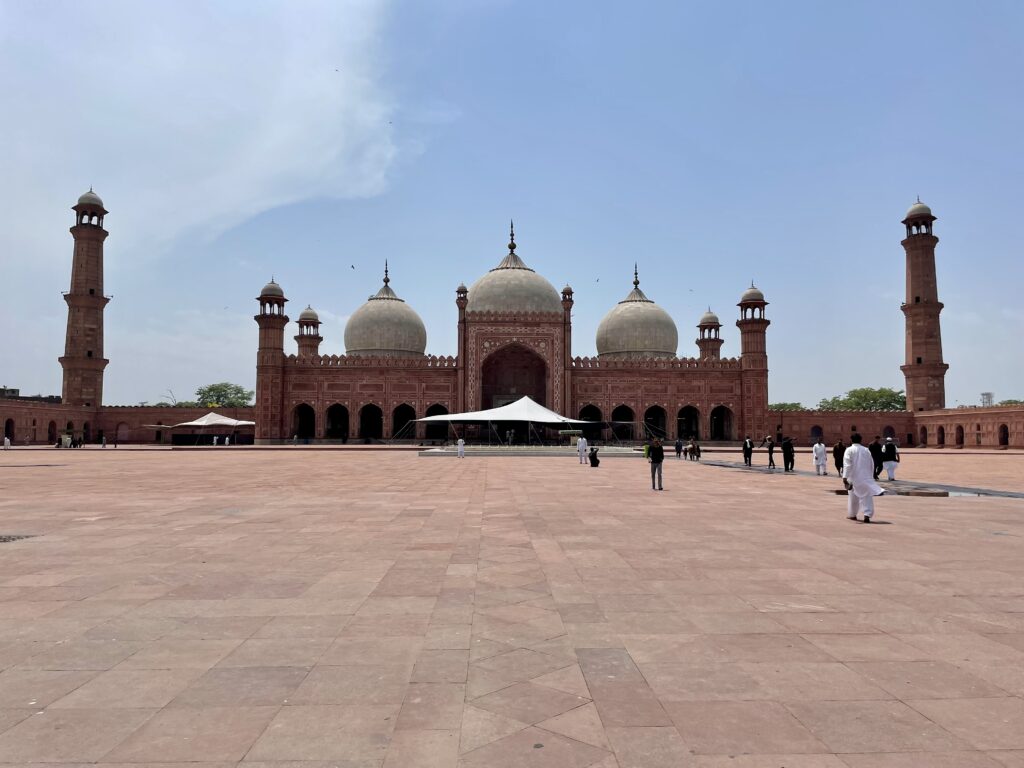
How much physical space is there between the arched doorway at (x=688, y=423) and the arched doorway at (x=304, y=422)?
2118 cm

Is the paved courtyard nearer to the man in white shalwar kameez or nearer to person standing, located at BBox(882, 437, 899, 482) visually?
the man in white shalwar kameez

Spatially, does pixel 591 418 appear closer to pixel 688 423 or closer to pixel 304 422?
pixel 688 423

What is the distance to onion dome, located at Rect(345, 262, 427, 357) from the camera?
144 feet

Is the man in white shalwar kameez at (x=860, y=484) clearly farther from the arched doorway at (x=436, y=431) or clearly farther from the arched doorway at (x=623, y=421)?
the arched doorway at (x=436, y=431)

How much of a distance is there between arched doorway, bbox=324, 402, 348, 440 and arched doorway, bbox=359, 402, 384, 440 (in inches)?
40.1

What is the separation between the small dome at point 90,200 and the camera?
137 feet

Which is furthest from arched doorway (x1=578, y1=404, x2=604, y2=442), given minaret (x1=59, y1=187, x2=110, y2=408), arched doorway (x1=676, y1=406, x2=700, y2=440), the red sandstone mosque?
minaret (x1=59, y1=187, x2=110, y2=408)

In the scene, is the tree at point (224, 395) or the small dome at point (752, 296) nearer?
the small dome at point (752, 296)

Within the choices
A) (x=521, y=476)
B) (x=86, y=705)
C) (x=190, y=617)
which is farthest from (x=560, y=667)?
(x=521, y=476)

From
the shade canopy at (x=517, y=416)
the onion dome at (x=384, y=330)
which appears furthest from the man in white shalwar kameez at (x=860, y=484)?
the onion dome at (x=384, y=330)

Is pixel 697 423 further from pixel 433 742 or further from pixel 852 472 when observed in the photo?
pixel 433 742

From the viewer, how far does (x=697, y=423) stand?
40.4 meters

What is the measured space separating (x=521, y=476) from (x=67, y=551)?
10244 millimetres

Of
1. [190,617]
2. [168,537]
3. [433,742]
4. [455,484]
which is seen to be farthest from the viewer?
[455,484]
